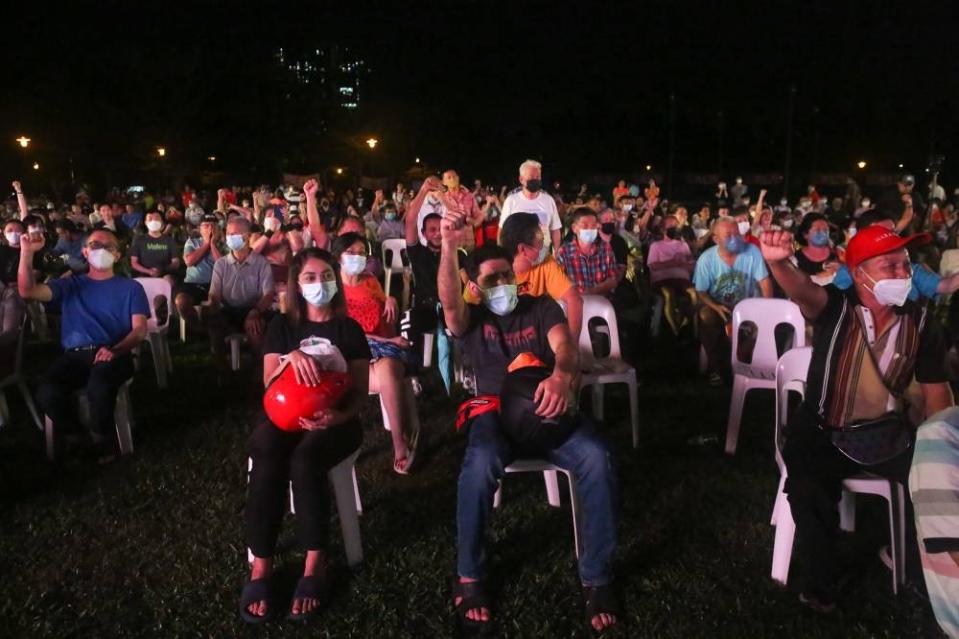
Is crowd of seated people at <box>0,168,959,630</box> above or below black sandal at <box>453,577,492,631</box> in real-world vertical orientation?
above

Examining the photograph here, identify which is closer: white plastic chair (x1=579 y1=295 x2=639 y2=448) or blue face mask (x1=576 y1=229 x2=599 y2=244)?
white plastic chair (x1=579 y1=295 x2=639 y2=448)

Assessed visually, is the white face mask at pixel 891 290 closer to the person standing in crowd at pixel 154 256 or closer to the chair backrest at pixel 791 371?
the chair backrest at pixel 791 371

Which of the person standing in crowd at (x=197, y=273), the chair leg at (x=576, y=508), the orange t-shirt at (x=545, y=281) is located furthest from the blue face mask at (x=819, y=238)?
the person standing in crowd at (x=197, y=273)

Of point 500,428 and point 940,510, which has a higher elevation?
point 940,510

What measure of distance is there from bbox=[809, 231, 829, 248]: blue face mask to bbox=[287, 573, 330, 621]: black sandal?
5.68 metres

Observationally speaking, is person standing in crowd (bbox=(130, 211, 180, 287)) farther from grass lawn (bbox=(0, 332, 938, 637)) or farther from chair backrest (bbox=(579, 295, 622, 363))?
chair backrest (bbox=(579, 295, 622, 363))

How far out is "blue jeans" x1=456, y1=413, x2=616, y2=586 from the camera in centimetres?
328

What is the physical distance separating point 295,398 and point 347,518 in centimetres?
70

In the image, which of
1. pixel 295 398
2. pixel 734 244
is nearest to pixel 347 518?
pixel 295 398

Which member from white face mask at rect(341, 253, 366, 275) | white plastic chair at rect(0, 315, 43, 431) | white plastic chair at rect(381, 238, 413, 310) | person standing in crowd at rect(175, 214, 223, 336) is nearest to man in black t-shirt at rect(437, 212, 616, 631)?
white face mask at rect(341, 253, 366, 275)

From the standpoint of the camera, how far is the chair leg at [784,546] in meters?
3.51

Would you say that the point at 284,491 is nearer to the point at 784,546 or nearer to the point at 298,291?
the point at 298,291

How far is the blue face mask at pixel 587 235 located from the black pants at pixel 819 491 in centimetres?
362

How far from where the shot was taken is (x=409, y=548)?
390 cm
